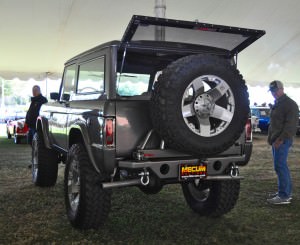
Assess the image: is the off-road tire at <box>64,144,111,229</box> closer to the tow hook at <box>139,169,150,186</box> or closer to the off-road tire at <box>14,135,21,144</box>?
the tow hook at <box>139,169,150,186</box>

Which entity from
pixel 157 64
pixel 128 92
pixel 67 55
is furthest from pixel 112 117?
pixel 67 55

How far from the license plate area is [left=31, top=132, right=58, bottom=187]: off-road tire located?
114 inches

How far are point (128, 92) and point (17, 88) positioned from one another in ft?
137

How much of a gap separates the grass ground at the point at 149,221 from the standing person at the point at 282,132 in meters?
0.21

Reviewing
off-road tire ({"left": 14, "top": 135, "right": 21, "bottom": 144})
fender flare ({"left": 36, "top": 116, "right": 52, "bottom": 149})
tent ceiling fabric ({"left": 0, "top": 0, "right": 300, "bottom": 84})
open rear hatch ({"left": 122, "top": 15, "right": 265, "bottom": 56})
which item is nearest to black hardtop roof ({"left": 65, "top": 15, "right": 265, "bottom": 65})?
open rear hatch ({"left": 122, "top": 15, "right": 265, "bottom": 56})

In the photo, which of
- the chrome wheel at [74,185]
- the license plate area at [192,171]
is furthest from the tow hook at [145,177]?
the chrome wheel at [74,185]

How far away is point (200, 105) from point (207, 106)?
0.06 meters

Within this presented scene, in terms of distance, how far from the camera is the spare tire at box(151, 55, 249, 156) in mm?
3342

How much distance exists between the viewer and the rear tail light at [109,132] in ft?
11.3

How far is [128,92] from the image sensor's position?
411 cm

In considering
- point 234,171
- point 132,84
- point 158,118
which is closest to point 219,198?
point 234,171

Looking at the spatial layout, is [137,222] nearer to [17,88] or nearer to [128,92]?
[128,92]

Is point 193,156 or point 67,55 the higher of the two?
point 67,55

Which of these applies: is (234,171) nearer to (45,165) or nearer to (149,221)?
(149,221)
